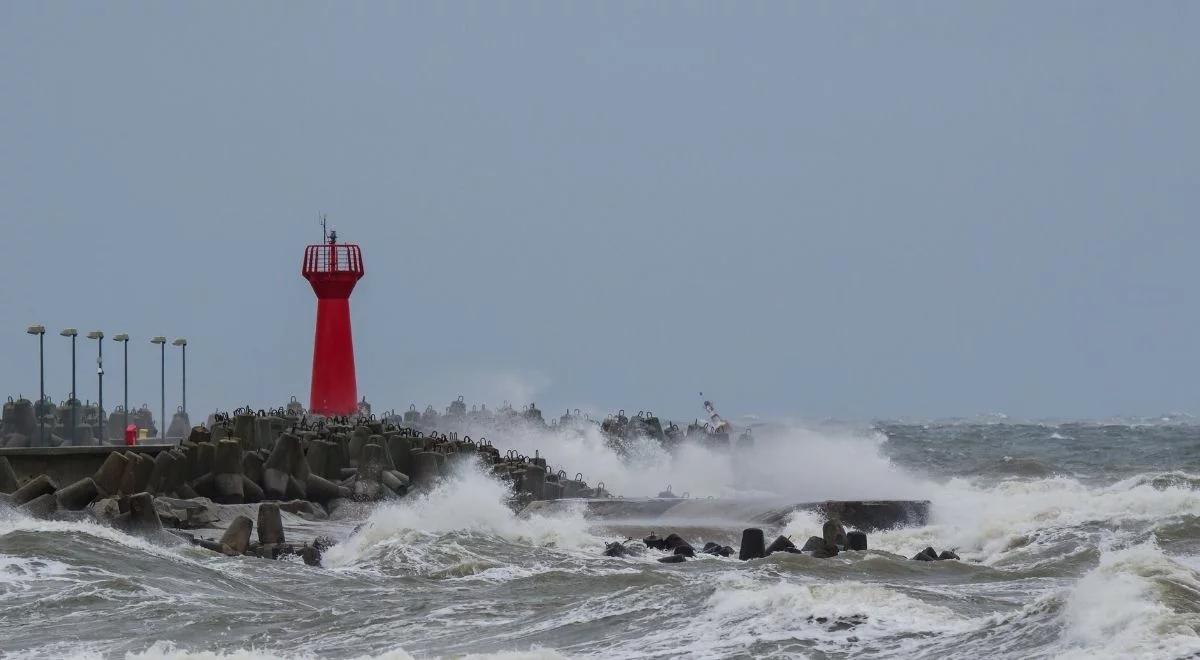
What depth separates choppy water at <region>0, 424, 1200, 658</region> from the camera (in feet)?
41.2

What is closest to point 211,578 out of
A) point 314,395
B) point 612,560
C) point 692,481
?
point 612,560

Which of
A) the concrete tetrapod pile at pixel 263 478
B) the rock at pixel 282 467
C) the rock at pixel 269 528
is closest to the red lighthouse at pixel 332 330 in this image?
the concrete tetrapod pile at pixel 263 478

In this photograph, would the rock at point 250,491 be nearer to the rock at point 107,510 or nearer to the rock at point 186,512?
the rock at point 186,512

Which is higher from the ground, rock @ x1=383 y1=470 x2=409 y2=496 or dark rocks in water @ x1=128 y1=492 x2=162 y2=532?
rock @ x1=383 y1=470 x2=409 y2=496

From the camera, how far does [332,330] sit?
3488 cm

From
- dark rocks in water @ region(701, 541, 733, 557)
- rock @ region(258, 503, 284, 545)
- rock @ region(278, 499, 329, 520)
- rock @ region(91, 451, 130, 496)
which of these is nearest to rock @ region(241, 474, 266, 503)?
rock @ region(278, 499, 329, 520)

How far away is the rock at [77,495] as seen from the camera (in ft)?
70.4

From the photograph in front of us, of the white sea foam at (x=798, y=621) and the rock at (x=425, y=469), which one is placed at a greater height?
the rock at (x=425, y=469)

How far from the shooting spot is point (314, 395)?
35.3 meters

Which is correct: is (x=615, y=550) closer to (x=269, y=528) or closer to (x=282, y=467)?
(x=269, y=528)

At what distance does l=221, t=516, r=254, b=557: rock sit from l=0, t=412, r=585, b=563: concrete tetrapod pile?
12 millimetres

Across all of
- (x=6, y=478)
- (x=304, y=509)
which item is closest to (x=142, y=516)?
(x=6, y=478)

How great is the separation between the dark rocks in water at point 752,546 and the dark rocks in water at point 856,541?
1143 mm

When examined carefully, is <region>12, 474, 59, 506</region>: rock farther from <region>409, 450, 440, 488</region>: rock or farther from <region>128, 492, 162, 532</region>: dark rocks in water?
<region>409, 450, 440, 488</region>: rock
